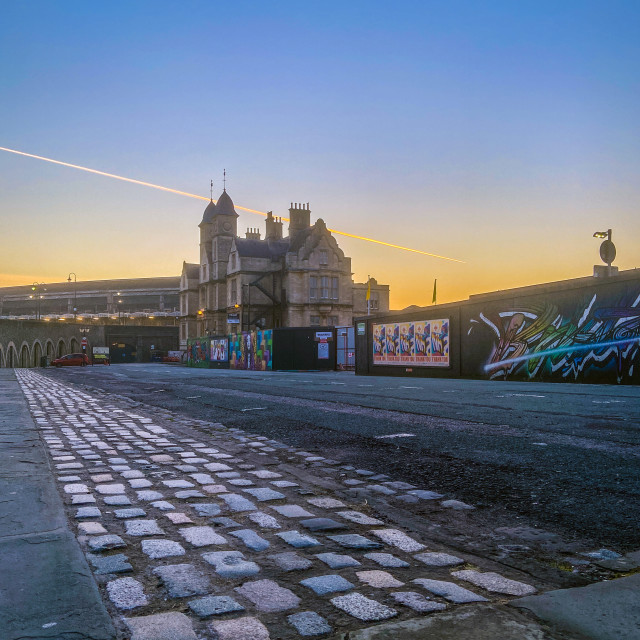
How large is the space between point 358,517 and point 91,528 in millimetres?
1559

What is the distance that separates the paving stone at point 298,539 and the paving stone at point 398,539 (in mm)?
366

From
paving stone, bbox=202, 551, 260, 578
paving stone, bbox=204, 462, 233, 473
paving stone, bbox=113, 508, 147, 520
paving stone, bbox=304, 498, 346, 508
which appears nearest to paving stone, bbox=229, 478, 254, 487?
paving stone, bbox=204, 462, 233, 473

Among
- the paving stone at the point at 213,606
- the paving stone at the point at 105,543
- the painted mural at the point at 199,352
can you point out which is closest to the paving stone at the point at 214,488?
the paving stone at the point at 105,543

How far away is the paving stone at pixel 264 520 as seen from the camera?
364 centimetres

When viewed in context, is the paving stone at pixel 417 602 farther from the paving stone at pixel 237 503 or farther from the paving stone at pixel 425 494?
the paving stone at pixel 425 494

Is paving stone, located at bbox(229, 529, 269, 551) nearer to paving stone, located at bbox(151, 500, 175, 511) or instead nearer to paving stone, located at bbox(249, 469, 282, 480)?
paving stone, located at bbox(151, 500, 175, 511)

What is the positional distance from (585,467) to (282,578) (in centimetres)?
329

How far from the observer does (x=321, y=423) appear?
8.64m

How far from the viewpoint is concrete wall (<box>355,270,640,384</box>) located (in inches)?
763

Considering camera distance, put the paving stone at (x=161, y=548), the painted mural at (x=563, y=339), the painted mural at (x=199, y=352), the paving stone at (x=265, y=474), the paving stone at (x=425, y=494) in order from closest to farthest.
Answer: the paving stone at (x=161, y=548), the paving stone at (x=425, y=494), the paving stone at (x=265, y=474), the painted mural at (x=563, y=339), the painted mural at (x=199, y=352)

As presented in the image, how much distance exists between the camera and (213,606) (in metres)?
2.44

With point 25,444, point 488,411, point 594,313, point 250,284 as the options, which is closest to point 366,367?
point 594,313

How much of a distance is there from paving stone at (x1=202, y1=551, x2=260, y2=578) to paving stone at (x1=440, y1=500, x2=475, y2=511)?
157 cm

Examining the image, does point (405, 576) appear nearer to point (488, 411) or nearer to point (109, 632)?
point (109, 632)
